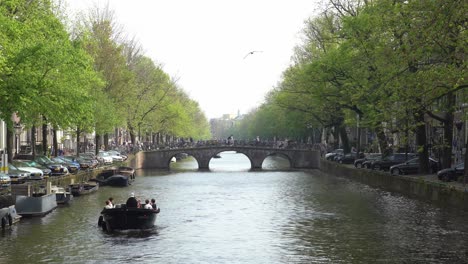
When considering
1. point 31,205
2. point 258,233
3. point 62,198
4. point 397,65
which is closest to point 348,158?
point 62,198

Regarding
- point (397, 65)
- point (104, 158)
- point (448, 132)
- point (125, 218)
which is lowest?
point (125, 218)

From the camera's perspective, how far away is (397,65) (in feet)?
115

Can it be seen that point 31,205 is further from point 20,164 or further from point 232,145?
point 232,145

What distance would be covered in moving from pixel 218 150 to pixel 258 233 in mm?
71586

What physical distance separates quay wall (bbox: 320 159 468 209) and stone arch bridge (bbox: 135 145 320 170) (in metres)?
27.7

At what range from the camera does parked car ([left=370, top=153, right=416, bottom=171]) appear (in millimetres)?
59906

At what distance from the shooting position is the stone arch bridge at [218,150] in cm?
9750

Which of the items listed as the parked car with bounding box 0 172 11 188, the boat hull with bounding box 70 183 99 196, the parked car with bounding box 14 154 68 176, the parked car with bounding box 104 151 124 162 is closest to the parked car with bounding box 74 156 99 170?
the parked car with bounding box 14 154 68 176

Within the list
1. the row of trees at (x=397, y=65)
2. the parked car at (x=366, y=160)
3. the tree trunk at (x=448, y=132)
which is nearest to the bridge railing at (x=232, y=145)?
the row of trees at (x=397, y=65)

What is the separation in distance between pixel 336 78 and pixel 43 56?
28.9 m

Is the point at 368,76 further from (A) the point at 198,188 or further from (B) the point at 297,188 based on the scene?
(A) the point at 198,188

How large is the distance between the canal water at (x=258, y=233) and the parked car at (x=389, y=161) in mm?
10087

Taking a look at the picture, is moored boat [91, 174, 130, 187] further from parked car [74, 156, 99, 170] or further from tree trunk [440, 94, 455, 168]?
tree trunk [440, 94, 455, 168]

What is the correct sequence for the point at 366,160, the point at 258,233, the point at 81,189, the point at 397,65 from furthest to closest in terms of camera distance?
1. the point at 366,160
2. the point at 81,189
3. the point at 397,65
4. the point at 258,233
